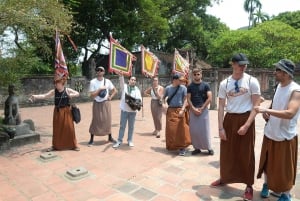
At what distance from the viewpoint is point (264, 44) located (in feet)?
A: 80.1

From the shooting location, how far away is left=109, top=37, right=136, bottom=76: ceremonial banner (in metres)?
7.39

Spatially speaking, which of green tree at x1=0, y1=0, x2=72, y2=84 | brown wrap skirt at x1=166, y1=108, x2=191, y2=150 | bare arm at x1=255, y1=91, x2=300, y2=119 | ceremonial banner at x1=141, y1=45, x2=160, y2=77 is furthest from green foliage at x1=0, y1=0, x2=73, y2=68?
bare arm at x1=255, y1=91, x2=300, y2=119

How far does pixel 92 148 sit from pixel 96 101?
41.5 inches

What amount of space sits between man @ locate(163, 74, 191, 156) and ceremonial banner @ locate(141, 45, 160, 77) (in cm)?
259

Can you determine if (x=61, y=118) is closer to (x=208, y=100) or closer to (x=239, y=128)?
(x=208, y=100)

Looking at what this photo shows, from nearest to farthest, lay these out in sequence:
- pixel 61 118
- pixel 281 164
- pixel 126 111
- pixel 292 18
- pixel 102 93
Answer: pixel 281 164
pixel 61 118
pixel 126 111
pixel 102 93
pixel 292 18

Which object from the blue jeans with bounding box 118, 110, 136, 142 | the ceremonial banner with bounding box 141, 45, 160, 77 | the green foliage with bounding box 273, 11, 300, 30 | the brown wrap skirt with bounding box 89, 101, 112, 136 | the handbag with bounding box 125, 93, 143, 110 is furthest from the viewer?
the green foliage with bounding box 273, 11, 300, 30

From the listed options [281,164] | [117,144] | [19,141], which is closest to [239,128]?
[281,164]

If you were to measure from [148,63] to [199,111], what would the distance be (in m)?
3.51

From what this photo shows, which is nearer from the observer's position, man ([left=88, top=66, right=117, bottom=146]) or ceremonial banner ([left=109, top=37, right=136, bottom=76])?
man ([left=88, top=66, right=117, bottom=146])

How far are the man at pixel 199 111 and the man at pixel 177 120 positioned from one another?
0.55 feet

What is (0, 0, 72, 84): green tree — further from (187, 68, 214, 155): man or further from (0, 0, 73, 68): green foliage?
(187, 68, 214, 155): man

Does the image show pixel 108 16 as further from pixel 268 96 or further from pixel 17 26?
pixel 17 26

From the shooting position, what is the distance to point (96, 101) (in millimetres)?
6773
